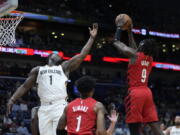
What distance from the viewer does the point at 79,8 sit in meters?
27.1

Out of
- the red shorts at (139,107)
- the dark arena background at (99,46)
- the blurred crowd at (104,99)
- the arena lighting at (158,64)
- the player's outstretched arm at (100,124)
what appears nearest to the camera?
the player's outstretched arm at (100,124)

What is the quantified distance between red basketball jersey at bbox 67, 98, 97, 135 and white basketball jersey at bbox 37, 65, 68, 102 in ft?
5.79

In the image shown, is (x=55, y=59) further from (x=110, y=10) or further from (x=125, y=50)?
(x=110, y=10)

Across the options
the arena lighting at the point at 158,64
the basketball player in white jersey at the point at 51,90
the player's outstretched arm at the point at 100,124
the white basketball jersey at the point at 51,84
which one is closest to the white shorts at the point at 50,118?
the basketball player in white jersey at the point at 51,90

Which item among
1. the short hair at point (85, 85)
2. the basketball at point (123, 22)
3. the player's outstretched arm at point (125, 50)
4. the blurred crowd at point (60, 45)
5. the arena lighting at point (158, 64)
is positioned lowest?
the arena lighting at point (158, 64)

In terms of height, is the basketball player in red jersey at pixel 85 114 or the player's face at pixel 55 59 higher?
the player's face at pixel 55 59

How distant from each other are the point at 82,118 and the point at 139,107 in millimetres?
1240

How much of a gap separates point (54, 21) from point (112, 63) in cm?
464

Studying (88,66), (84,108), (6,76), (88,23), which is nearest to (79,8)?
(88,23)

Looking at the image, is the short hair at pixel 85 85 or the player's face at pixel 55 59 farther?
the player's face at pixel 55 59

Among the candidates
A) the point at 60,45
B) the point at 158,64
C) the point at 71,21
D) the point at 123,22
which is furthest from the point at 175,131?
the point at 158,64

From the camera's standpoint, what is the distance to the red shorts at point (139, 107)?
5.70 m

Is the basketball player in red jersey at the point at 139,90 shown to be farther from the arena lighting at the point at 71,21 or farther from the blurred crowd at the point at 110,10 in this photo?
the blurred crowd at the point at 110,10

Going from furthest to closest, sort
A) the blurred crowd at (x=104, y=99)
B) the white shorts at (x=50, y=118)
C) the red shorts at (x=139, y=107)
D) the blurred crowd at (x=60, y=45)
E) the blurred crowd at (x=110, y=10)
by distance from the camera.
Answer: the blurred crowd at (x=110, y=10), the blurred crowd at (x=60, y=45), the blurred crowd at (x=104, y=99), the white shorts at (x=50, y=118), the red shorts at (x=139, y=107)
